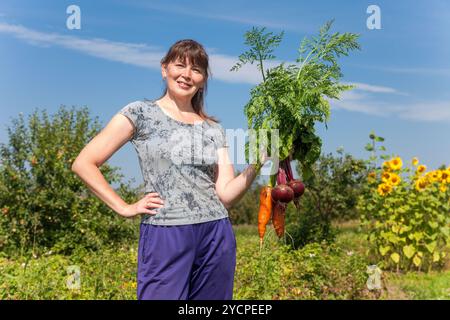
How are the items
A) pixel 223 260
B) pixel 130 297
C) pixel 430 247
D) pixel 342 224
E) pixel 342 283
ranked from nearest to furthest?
pixel 223 260
pixel 130 297
pixel 342 283
pixel 430 247
pixel 342 224

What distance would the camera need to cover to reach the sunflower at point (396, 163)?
659 centimetres

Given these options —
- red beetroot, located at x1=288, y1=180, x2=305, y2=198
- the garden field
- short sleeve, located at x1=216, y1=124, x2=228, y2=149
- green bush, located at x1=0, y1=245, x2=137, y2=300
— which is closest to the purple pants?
short sleeve, located at x1=216, y1=124, x2=228, y2=149

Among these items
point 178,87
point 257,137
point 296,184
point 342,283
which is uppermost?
point 178,87

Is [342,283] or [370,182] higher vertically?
[370,182]

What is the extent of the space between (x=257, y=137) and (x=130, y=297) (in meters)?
2.31

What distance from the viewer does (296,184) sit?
2.85 metres

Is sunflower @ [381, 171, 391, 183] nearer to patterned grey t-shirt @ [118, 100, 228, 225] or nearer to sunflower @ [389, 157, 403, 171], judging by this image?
sunflower @ [389, 157, 403, 171]

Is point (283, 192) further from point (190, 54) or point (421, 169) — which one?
point (421, 169)

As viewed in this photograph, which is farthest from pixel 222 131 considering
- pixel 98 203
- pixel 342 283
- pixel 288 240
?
pixel 98 203

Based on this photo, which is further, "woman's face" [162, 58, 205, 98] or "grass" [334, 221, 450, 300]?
"grass" [334, 221, 450, 300]

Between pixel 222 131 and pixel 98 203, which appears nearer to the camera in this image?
pixel 222 131

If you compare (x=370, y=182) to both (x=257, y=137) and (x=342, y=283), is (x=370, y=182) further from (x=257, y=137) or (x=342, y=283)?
(x=257, y=137)

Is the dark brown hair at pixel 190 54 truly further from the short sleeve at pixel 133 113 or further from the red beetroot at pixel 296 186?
the red beetroot at pixel 296 186

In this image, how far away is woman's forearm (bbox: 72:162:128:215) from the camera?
2518 millimetres
